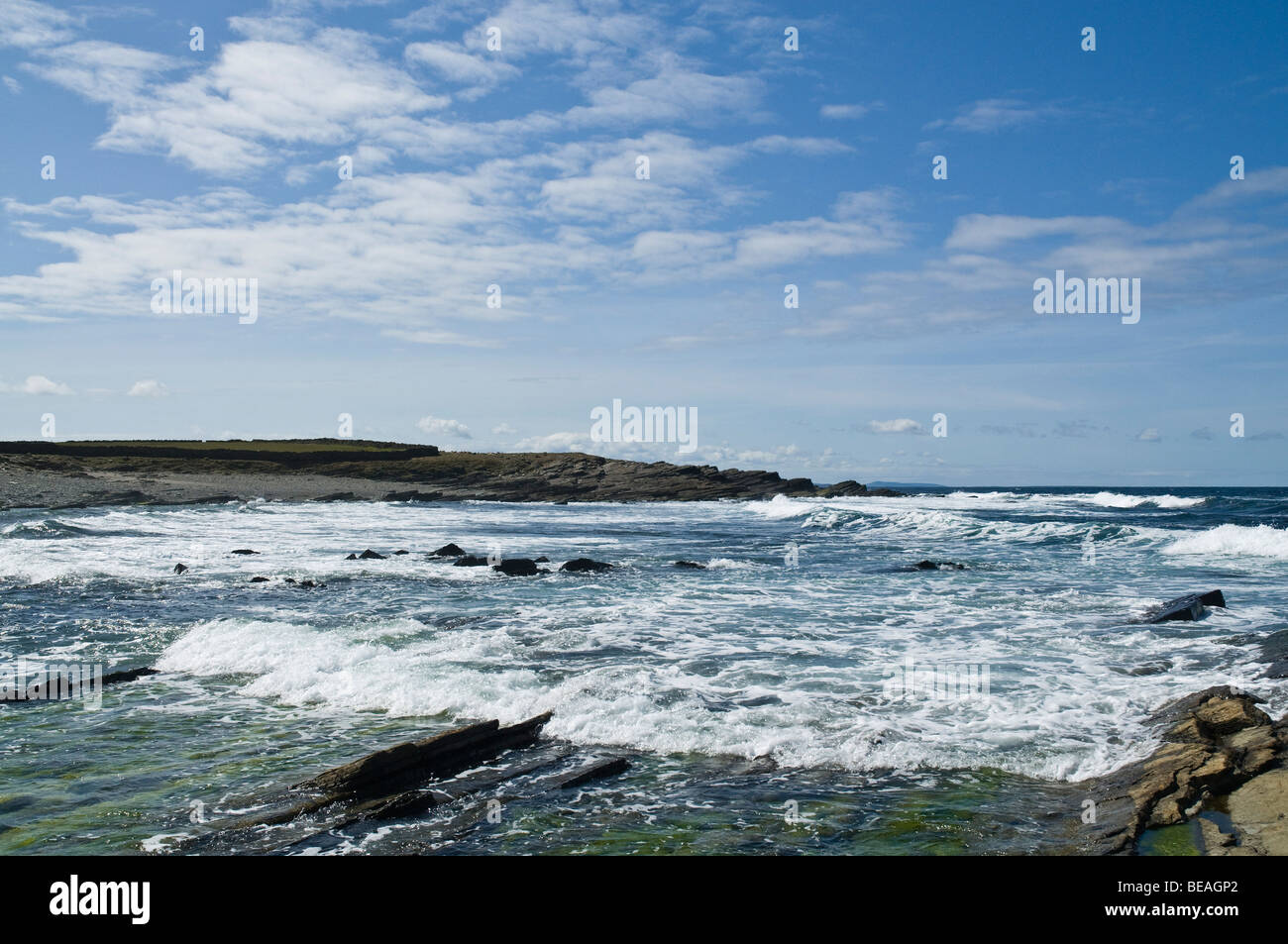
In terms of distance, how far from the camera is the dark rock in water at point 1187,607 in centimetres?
1659

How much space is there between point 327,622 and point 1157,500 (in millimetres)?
75187

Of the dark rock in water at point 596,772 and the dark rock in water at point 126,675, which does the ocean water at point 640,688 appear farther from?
the dark rock in water at point 126,675

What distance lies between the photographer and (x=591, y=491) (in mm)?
93125

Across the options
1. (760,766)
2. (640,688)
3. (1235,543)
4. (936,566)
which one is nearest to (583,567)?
(936,566)

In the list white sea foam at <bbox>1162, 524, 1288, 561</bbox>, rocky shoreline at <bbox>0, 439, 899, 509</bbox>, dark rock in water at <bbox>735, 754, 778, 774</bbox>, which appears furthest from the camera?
rocky shoreline at <bbox>0, 439, 899, 509</bbox>

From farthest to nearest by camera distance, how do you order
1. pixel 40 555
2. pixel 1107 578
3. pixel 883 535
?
1. pixel 883 535
2. pixel 40 555
3. pixel 1107 578

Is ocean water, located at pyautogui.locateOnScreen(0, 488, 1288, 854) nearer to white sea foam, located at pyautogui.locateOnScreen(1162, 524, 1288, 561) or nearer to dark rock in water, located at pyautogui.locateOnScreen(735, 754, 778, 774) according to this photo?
→ dark rock in water, located at pyautogui.locateOnScreen(735, 754, 778, 774)

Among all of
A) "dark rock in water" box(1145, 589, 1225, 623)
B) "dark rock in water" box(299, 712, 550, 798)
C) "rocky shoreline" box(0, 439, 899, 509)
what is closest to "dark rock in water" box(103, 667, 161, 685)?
"dark rock in water" box(299, 712, 550, 798)

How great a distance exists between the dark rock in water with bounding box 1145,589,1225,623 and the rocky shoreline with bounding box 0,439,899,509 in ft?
220

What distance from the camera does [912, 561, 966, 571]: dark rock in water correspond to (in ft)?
88.5

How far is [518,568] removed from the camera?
25938 mm

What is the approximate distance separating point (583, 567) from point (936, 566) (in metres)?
11.9
